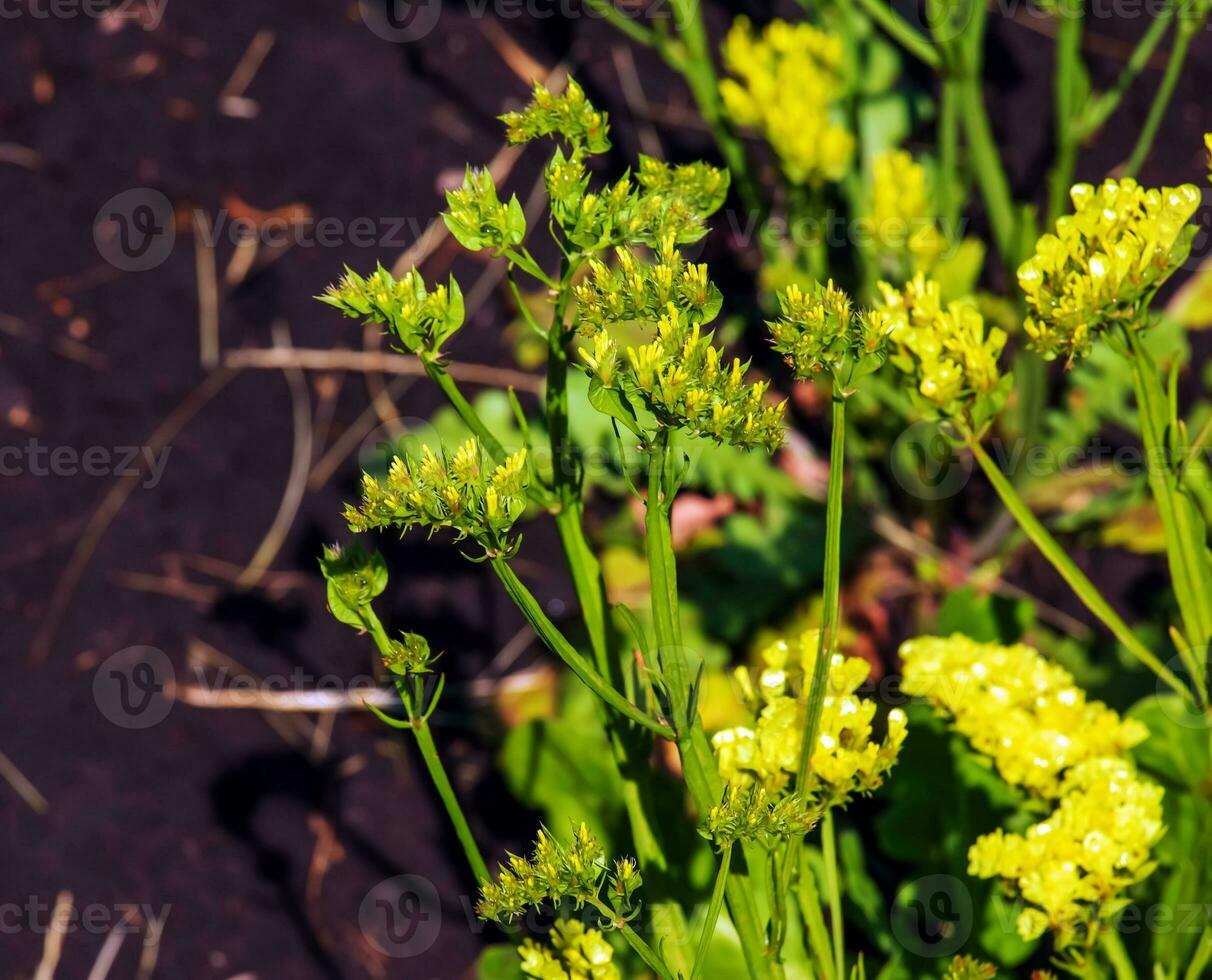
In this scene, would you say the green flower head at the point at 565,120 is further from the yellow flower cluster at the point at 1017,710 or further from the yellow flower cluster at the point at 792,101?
the yellow flower cluster at the point at 792,101

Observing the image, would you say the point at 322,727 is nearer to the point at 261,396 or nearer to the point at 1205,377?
the point at 261,396

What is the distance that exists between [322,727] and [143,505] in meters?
0.59

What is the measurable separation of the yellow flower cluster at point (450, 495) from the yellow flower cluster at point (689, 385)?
90mm

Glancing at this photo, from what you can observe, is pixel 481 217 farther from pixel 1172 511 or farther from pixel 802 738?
pixel 1172 511

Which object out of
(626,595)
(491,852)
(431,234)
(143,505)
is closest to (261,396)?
(143,505)

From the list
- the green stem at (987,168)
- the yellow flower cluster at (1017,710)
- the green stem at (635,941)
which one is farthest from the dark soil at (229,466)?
the green stem at (635,941)

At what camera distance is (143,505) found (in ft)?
8.13

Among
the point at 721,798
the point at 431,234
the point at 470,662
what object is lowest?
the point at 721,798

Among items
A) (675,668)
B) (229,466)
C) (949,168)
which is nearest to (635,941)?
(675,668)

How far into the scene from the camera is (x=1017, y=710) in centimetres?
124

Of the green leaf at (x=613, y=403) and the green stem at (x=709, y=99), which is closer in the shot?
the green leaf at (x=613, y=403)

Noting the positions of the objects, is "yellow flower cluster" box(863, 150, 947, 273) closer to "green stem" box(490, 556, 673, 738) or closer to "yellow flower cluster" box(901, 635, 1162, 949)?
"yellow flower cluster" box(901, 635, 1162, 949)

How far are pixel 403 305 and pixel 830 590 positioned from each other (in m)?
0.36

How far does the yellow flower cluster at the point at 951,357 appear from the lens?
3.69 feet
